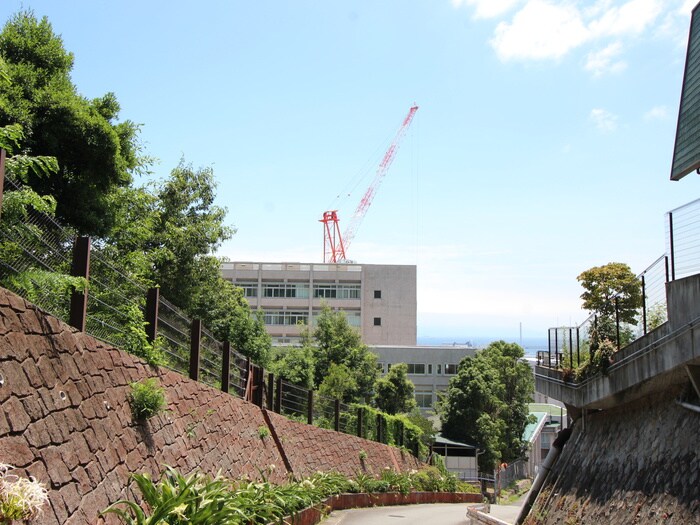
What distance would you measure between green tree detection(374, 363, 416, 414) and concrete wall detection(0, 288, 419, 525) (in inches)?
1683

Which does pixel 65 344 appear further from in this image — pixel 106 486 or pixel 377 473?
pixel 377 473

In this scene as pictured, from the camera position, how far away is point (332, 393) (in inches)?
1715

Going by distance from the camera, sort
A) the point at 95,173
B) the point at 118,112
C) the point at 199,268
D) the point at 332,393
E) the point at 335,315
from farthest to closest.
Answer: the point at 335,315
the point at 332,393
the point at 199,268
the point at 118,112
the point at 95,173

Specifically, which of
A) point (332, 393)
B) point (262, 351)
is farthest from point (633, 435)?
point (332, 393)

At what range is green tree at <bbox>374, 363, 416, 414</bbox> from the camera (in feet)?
183

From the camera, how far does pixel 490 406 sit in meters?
57.8

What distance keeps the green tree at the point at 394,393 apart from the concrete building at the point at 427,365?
79.1 ft

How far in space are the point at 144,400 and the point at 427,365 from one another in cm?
7298

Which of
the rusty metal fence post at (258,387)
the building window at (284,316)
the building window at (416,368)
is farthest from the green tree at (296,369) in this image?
the building window at (284,316)

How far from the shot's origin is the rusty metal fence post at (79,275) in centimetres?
870

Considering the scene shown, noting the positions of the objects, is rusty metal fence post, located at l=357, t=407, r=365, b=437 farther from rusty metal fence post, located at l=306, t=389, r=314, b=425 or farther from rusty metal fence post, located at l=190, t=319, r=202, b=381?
rusty metal fence post, located at l=190, t=319, r=202, b=381

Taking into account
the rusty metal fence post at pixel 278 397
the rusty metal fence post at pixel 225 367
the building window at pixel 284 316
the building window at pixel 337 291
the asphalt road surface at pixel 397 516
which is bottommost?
the asphalt road surface at pixel 397 516

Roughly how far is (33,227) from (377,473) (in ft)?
76.3

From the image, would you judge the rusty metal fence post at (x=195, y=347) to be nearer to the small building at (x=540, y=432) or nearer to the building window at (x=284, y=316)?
the small building at (x=540, y=432)
